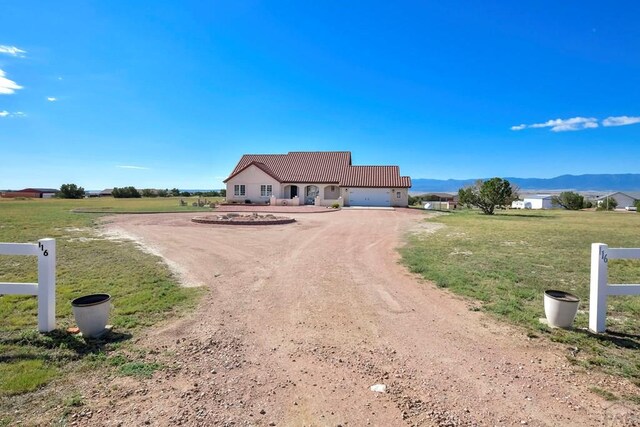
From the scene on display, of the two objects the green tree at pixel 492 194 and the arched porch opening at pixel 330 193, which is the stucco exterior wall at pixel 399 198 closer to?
the arched porch opening at pixel 330 193

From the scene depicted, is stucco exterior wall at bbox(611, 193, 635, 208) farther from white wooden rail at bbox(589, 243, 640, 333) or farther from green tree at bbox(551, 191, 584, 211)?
white wooden rail at bbox(589, 243, 640, 333)

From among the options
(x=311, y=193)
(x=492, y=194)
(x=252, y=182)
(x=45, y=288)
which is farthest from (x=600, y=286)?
(x=311, y=193)

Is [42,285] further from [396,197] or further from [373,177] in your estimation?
[373,177]

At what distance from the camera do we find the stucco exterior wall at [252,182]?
134ft

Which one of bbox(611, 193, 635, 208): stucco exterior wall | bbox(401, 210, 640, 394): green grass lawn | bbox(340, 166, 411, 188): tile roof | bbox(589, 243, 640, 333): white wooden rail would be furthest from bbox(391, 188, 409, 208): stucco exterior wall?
bbox(611, 193, 635, 208): stucco exterior wall

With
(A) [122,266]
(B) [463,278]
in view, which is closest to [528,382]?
(B) [463,278]

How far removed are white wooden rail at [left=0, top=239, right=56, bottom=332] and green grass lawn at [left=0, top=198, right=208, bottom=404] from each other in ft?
0.69

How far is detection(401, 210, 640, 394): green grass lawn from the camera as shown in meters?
4.82

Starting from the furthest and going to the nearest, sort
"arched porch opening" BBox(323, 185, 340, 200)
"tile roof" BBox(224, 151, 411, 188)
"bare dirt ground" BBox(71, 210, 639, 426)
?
"arched porch opening" BBox(323, 185, 340, 200)
"tile roof" BBox(224, 151, 411, 188)
"bare dirt ground" BBox(71, 210, 639, 426)

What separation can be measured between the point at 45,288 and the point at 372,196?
3738 cm

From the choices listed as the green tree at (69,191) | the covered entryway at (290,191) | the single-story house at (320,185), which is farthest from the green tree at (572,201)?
the green tree at (69,191)

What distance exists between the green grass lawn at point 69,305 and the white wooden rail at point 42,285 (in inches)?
8.3

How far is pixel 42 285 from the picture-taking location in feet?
16.2

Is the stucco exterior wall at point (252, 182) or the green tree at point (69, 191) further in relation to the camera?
the green tree at point (69, 191)
